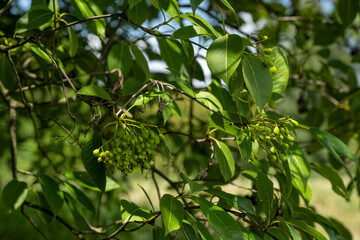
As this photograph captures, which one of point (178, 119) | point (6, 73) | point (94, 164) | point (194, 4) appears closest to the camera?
point (194, 4)

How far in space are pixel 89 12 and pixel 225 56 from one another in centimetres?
40

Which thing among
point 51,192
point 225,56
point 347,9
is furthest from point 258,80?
point 347,9

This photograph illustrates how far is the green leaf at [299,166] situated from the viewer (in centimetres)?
87

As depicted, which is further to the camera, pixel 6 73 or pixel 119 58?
pixel 6 73

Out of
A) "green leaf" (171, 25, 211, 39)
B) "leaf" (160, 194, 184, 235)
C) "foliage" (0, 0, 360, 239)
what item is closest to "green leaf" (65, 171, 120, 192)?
"foliage" (0, 0, 360, 239)

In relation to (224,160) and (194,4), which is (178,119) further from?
(194,4)

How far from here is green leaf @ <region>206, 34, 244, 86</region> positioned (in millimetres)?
647

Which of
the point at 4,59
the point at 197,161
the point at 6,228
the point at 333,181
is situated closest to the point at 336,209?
the point at 6,228

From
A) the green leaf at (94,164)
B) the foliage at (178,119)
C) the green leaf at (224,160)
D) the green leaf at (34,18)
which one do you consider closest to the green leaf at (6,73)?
the foliage at (178,119)

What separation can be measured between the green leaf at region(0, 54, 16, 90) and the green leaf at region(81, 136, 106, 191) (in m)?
0.50

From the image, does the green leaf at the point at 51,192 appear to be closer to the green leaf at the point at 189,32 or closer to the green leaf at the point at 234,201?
the green leaf at the point at 234,201

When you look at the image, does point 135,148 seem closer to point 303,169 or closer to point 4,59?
point 303,169

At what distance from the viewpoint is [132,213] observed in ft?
2.58

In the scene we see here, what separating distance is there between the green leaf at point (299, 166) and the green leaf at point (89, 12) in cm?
50
